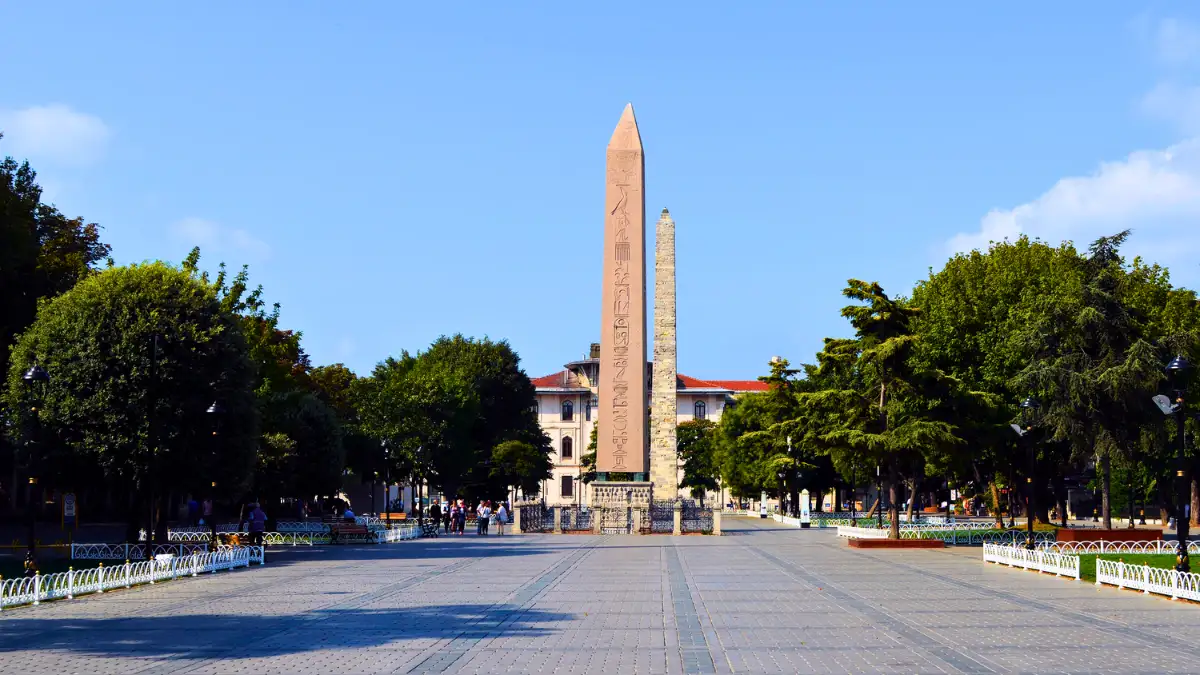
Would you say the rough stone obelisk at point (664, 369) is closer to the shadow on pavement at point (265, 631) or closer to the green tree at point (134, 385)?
the green tree at point (134, 385)

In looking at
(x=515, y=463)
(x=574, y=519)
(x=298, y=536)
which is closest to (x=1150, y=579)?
(x=298, y=536)

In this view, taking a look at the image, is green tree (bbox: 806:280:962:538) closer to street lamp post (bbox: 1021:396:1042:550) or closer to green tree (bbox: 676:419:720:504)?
street lamp post (bbox: 1021:396:1042:550)

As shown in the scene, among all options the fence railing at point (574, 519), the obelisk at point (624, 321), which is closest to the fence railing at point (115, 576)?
the obelisk at point (624, 321)

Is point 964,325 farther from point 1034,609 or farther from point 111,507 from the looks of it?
point 111,507

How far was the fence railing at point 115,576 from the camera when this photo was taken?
18984mm

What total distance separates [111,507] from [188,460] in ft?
107

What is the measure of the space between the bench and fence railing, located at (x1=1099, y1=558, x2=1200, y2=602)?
2526 centimetres

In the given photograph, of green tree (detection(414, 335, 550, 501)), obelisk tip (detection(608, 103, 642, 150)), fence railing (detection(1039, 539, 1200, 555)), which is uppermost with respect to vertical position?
obelisk tip (detection(608, 103, 642, 150))

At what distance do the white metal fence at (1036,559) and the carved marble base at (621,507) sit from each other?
779 inches

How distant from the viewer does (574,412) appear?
11931 cm

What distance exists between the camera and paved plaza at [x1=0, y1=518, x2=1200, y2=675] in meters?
12.2

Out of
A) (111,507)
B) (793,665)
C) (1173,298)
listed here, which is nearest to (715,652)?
(793,665)

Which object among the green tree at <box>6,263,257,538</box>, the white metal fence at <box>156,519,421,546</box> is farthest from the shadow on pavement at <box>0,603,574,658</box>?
the white metal fence at <box>156,519,421,546</box>

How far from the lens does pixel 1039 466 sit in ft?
150
